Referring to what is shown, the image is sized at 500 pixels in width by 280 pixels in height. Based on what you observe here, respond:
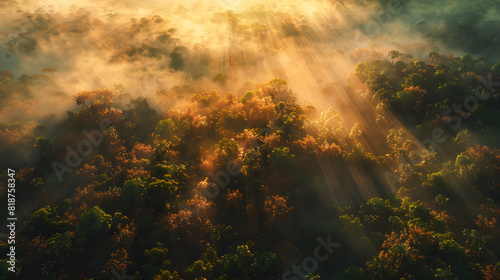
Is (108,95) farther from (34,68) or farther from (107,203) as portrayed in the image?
(34,68)

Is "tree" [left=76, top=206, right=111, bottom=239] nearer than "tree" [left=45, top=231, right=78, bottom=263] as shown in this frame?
No

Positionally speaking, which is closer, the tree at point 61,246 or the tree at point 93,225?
the tree at point 61,246

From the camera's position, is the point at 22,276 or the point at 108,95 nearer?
the point at 22,276

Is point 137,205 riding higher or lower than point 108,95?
lower

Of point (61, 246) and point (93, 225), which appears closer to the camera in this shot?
point (61, 246)

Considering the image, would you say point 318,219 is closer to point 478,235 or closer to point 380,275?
point 380,275

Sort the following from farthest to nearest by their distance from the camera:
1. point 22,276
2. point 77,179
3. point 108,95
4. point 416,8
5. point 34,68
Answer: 1. point 416,8
2. point 34,68
3. point 108,95
4. point 77,179
5. point 22,276

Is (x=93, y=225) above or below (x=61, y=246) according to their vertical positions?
above

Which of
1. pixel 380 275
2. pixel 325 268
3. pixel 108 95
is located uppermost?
pixel 108 95

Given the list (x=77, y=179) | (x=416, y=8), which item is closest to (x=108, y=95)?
(x=77, y=179)

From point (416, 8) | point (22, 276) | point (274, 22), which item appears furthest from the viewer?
point (416, 8)
